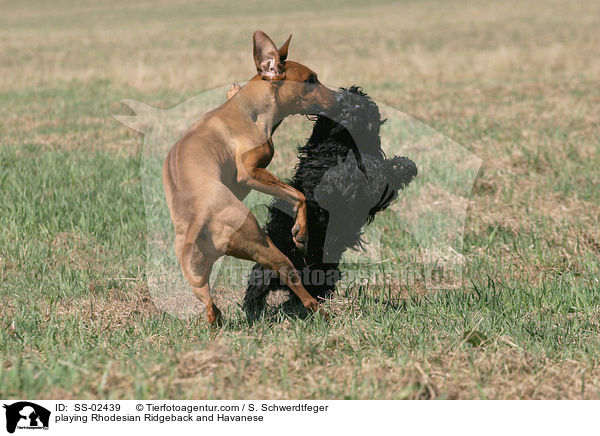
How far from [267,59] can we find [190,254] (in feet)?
3.83

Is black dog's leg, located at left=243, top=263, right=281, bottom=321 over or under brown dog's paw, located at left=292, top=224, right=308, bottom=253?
under

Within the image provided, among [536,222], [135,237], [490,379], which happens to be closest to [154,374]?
[490,379]

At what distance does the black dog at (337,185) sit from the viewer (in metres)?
4.44

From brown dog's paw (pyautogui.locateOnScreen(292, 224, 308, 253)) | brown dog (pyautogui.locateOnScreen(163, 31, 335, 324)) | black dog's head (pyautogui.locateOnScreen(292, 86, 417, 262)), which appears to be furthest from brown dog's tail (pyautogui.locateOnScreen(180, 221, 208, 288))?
black dog's head (pyautogui.locateOnScreen(292, 86, 417, 262))

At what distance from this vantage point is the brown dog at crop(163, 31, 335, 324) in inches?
137

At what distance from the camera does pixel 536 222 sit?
6770mm

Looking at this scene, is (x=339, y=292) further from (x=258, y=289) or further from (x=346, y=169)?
(x=346, y=169)

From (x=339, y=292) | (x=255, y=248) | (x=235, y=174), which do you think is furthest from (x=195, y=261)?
(x=339, y=292)

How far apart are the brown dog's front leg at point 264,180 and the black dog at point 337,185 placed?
747 mm

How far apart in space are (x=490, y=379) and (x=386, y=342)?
69 centimetres
